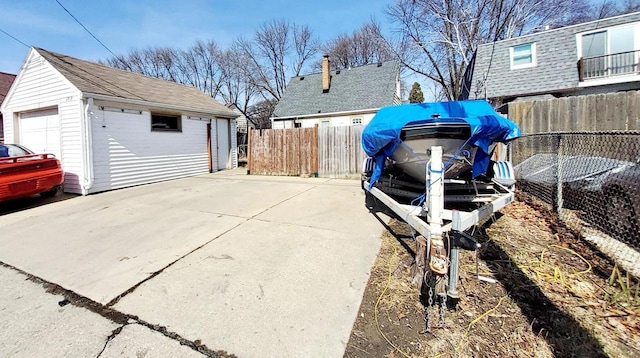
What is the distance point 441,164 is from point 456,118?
3.26ft

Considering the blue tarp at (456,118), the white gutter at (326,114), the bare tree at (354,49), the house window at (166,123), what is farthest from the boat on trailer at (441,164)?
the bare tree at (354,49)

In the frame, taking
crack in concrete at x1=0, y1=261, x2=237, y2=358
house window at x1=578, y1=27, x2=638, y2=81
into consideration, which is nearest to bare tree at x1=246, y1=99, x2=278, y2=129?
house window at x1=578, y1=27, x2=638, y2=81

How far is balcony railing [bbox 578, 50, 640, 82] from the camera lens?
12.0 meters

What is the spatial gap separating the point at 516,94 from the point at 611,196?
12287mm

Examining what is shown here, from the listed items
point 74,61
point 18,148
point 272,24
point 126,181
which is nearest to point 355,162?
point 126,181

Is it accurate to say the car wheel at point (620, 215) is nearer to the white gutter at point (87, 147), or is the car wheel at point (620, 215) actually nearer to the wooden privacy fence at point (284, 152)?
the wooden privacy fence at point (284, 152)

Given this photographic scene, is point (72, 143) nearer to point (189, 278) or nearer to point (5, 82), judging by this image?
point (189, 278)

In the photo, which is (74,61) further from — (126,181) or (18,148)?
(126,181)

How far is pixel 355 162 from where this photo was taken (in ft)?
31.1

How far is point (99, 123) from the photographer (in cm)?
768

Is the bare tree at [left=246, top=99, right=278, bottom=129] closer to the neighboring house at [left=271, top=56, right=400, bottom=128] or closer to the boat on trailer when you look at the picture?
the neighboring house at [left=271, top=56, right=400, bottom=128]

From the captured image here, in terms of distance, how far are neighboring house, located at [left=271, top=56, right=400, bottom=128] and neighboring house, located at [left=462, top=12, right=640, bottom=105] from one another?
5.26m

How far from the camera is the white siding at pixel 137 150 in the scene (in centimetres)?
777

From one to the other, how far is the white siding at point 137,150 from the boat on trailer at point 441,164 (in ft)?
25.6
